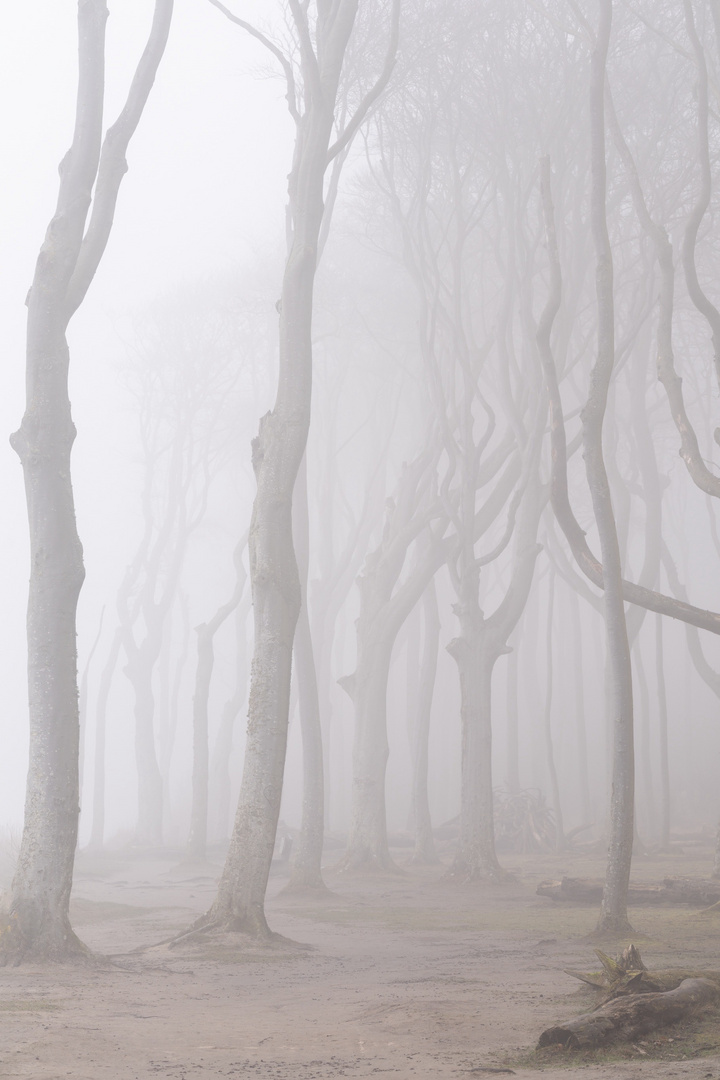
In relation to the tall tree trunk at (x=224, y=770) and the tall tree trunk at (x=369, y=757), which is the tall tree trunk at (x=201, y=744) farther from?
the tall tree trunk at (x=369, y=757)

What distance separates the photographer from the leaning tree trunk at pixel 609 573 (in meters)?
7.64

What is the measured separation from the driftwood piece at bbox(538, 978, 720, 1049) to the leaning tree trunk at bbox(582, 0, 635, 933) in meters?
3.57

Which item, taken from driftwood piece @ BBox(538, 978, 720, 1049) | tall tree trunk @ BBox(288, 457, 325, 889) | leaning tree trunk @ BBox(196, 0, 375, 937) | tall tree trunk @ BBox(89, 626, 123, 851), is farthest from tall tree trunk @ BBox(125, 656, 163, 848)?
driftwood piece @ BBox(538, 978, 720, 1049)

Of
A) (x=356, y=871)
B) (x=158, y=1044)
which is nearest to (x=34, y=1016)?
(x=158, y=1044)

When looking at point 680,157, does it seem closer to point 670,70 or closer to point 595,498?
point 670,70

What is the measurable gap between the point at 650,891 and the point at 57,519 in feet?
22.8

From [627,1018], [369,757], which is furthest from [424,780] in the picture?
[627,1018]

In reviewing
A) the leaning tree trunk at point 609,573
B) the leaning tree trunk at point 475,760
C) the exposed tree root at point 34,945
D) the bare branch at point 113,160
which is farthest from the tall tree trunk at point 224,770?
the bare branch at point 113,160

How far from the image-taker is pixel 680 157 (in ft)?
47.2

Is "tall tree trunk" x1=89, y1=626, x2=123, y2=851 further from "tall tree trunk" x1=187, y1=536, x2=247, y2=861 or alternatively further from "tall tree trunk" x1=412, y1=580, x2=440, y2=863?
"tall tree trunk" x1=412, y1=580, x2=440, y2=863

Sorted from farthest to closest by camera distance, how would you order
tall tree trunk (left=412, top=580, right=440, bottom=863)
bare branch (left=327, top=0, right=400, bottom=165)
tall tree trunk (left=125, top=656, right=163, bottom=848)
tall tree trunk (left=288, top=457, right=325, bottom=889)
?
tall tree trunk (left=125, top=656, right=163, bottom=848), tall tree trunk (left=412, top=580, right=440, bottom=863), tall tree trunk (left=288, top=457, right=325, bottom=889), bare branch (left=327, top=0, right=400, bottom=165)

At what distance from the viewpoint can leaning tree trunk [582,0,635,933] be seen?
7.64 metres

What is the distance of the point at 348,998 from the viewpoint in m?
5.25

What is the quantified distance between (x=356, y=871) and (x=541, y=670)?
2613 centimetres
